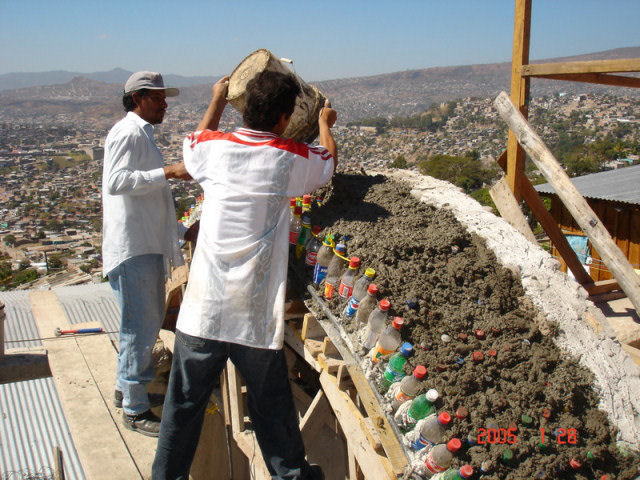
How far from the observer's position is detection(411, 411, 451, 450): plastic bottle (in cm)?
264

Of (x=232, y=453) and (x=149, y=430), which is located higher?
(x=149, y=430)

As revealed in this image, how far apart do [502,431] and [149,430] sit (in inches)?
87.7

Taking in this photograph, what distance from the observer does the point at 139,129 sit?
10.8 ft

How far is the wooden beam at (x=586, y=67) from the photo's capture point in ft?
13.0

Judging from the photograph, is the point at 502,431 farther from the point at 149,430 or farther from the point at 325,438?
the point at 325,438

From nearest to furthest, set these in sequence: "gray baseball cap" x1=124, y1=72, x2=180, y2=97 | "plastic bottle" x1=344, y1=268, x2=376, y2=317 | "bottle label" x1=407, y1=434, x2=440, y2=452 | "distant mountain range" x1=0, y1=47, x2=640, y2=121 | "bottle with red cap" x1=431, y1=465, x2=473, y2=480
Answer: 1. "bottle with red cap" x1=431, y1=465, x2=473, y2=480
2. "bottle label" x1=407, y1=434, x2=440, y2=452
3. "gray baseball cap" x1=124, y1=72, x2=180, y2=97
4. "plastic bottle" x1=344, y1=268, x2=376, y2=317
5. "distant mountain range" x1=0, y1=47, x2=640, y2=121

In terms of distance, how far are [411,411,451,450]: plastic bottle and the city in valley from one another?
19654 millimetres

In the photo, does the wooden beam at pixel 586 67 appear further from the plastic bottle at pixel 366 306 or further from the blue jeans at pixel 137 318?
the blue jeans at pixel 137 318

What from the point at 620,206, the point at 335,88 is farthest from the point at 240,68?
the point at 335,88

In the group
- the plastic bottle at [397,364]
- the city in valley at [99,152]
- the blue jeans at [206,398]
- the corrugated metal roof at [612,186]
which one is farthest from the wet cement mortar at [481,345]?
the city in valley at [99,152]

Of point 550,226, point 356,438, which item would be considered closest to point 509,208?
point 550,226

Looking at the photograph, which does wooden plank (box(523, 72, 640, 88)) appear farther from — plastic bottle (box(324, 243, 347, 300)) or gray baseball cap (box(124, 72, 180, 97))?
gray baseball cap (box(124, 72, 180, 97))

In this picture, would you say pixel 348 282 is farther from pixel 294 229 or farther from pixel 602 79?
pixel 602 79

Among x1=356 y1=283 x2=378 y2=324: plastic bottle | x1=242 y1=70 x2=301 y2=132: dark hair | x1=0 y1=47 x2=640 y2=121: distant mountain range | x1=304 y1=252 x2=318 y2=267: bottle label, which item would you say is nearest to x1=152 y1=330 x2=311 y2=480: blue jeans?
x1=356 y1=283 x2=378 y2=324: plastic bottle
